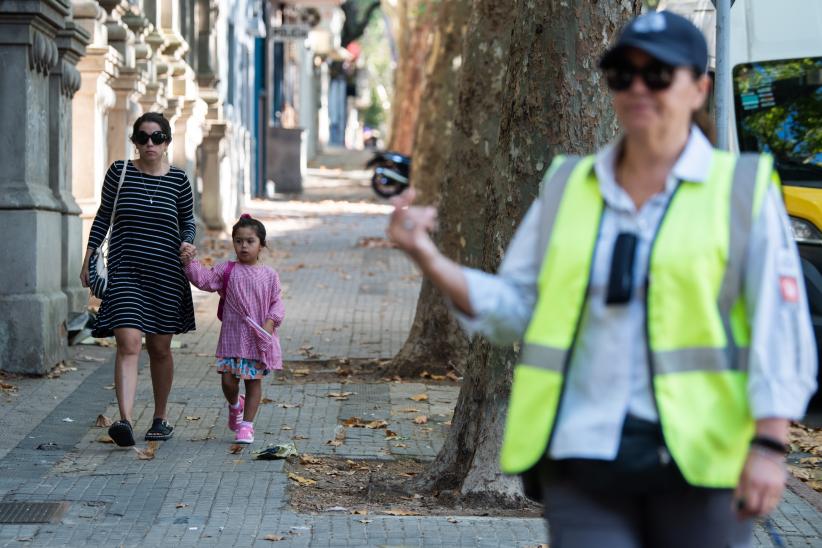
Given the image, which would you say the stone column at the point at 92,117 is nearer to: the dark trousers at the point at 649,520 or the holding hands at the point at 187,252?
the holding hands at the point at 187,252

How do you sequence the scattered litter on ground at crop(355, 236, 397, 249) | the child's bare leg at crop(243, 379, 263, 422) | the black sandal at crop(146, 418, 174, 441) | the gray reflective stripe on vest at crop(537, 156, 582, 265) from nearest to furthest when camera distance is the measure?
the gray reflective stripe on vest at crop(537, 156, 582, 265) → the child's bare leg at crop(243, 379, 263, 422) → the black sandal at crop(146, 418, 174, 441) → the scattered litter on ground at crop(355, 236, 397, 249)

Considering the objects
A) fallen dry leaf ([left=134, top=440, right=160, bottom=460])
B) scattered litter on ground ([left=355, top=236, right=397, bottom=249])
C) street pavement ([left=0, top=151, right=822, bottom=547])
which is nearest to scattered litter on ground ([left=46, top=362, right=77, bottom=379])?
street pavement ([left=0, top=151, right=822, bottom=547])

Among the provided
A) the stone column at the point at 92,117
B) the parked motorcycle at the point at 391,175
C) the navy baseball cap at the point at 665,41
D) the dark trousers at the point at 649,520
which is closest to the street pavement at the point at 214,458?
the stone column at the point at 92,117

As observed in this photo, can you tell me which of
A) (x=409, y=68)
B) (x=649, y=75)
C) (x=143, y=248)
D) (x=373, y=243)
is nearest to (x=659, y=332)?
(x=649, y=75)

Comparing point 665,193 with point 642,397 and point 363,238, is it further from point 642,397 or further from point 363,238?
point 363,238

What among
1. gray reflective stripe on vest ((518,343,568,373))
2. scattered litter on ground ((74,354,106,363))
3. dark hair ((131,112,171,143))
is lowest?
scattered litter on ground ((74,354,106,363))

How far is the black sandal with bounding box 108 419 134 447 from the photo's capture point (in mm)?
7926

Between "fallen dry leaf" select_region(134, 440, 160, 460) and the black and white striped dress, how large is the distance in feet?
1.96

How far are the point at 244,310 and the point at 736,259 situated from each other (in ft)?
16.8

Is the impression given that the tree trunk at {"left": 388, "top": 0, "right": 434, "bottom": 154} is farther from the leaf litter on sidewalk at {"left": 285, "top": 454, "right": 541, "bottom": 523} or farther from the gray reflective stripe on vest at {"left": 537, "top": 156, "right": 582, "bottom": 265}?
the gray reflective stripe on vest at {"left": 537, "top": 156, "right": 582, "bottom": 265}

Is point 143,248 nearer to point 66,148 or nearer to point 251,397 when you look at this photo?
point 251,397

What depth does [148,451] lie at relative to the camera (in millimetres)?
7934

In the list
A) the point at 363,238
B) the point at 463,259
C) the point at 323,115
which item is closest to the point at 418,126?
the point at 363,238

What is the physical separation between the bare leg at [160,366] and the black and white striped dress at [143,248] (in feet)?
0.29
